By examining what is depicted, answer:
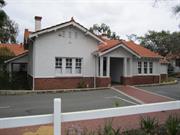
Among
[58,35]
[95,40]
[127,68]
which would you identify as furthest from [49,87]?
[127,68]

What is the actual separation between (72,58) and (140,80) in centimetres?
858

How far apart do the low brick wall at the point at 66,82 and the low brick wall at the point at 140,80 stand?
2601mm

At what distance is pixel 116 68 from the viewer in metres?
27.7

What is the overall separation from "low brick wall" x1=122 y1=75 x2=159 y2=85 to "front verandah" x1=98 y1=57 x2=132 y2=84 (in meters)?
0.46

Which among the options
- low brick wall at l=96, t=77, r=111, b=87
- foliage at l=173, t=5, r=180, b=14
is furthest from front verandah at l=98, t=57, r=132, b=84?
foliage at l=173, t=5, r=180, b=14

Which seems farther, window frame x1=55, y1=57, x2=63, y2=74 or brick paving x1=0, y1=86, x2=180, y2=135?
window frame x1=55, y1=57, x2=63, y2=74

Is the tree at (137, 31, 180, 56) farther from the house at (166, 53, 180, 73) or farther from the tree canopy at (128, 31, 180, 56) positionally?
the house at (166, 53, 180, 73)

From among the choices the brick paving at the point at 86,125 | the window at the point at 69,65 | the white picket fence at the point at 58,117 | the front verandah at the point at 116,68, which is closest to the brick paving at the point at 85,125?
the brick paving at the point at 86,125

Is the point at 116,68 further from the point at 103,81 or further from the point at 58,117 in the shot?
the point at 58,117

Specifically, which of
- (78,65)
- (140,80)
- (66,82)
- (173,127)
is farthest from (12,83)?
(173,127)

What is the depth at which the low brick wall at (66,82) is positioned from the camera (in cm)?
2178

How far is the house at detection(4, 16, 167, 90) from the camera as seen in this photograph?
21.8 metres

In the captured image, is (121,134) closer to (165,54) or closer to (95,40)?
(95,40)

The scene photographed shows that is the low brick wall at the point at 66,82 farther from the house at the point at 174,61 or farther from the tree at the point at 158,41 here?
the tree at the point at 158,41
